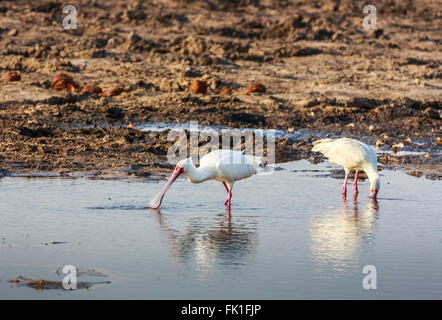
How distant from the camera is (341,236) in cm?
798

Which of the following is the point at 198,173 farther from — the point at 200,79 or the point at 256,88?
the point at 200,79

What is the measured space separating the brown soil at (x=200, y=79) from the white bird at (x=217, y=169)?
2.09 metres

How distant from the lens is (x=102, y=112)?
1577 cm

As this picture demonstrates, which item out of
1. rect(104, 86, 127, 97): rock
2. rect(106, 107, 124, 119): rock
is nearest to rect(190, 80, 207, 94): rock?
rect(104, 86, 127, 97): rock

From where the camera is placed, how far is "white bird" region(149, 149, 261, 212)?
9406mm

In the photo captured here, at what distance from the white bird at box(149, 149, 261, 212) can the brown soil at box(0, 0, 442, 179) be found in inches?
82.3

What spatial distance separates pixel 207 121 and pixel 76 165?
439 centimetres

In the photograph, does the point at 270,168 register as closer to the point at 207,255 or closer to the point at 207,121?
the point at 207,121

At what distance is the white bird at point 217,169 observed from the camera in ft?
30.9
